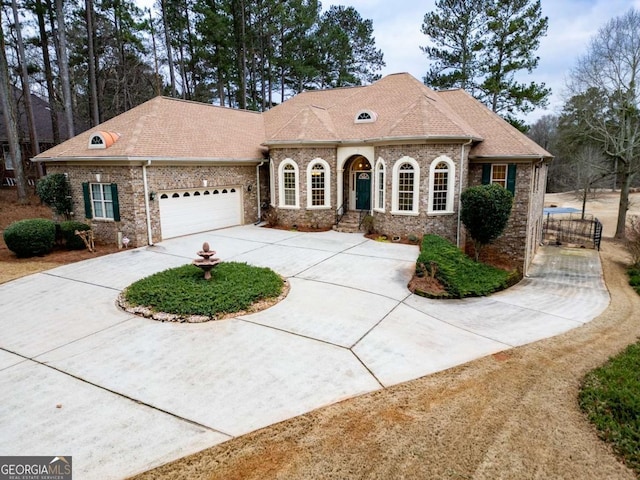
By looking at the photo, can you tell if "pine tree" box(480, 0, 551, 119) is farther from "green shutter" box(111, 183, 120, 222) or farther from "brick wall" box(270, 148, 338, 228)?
"green shutter" box(111, 183, 120, 222)

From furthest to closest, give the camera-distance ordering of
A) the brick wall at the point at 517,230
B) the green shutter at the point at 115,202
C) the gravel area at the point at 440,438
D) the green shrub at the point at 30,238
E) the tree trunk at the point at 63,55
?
the tree trunk at the point at 63,55
the brick wall at the point at 517,230
the green shutter at the point at 115,202
the green shrub at the point at 30,238
the gravel area at the point at 440,438

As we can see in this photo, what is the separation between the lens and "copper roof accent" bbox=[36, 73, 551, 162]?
595 inches

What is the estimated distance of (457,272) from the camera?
1158 centimetres

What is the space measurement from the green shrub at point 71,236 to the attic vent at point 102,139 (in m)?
3.22

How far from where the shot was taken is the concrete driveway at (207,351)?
191 inches

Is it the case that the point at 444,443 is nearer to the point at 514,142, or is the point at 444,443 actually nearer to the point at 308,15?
the point at 514,142

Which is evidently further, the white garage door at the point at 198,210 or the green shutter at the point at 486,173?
the green shutter at the point at 486,173

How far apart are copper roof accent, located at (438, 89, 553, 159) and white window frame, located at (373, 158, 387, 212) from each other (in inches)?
148

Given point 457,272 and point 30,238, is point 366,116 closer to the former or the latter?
point 457,272

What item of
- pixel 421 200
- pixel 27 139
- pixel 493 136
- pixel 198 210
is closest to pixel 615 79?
pixel 493 136

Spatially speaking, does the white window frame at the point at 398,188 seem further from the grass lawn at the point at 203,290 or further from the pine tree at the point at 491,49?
the pine tree at the point at 491,49

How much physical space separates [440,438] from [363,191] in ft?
50.6

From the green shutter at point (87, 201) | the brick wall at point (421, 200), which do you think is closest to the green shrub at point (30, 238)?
the green shutter at point (87, 201)

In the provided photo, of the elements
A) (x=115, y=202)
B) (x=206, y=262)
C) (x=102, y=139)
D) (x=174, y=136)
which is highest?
(x=174, y=136)
